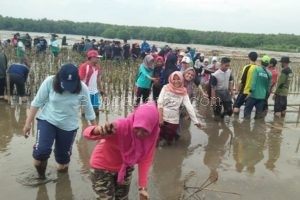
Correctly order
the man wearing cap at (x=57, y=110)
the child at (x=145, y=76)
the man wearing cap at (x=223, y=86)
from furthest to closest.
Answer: the child at (x=145, y=76), the man wearing cap at (x=223, y=86), the man wearing cap at (x=57, y=110)

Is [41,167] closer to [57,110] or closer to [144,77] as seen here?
[57,110]

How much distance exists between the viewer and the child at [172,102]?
21.8ft

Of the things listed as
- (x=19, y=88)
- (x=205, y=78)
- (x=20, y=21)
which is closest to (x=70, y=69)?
(x=19, y=88)

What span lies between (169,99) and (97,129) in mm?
3485

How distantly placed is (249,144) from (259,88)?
2340 mm

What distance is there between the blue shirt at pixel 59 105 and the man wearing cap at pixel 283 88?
258 inches

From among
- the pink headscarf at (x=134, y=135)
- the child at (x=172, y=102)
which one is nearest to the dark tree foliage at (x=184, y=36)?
the child at (x=172, y=102)

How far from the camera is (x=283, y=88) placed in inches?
410

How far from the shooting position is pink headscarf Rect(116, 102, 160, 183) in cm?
325

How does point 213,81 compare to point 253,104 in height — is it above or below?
above

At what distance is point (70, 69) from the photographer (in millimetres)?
4500

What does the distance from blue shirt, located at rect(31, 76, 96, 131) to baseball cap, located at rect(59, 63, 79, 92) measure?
159mm

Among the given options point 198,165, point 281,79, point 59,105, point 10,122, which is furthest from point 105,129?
point 281,79

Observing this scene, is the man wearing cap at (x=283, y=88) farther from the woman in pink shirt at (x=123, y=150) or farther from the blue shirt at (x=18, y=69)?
the woman in pink shirt at (x=123, y=150)
